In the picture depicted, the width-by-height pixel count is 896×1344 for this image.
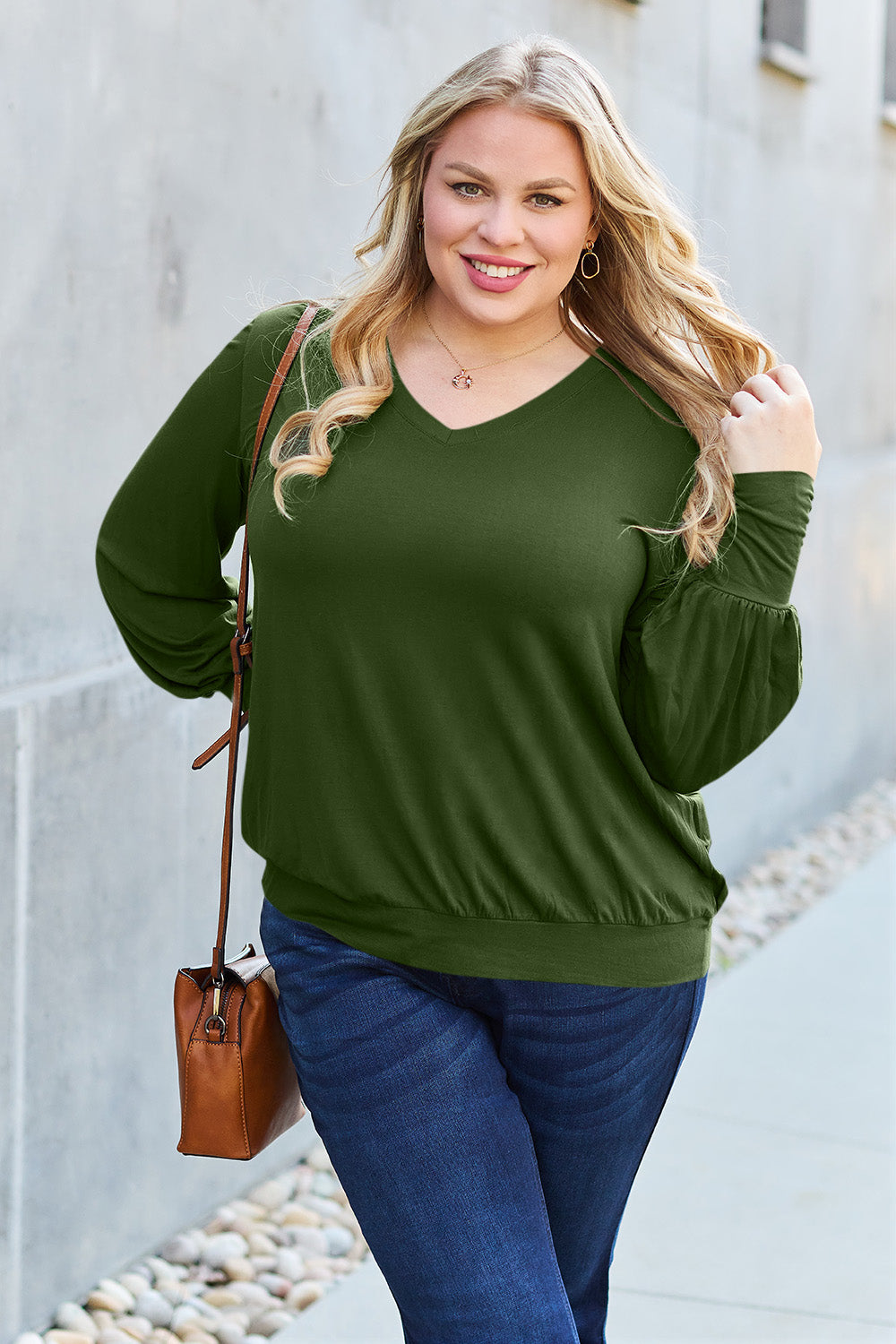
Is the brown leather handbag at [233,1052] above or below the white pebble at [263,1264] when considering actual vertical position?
above

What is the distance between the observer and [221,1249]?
3373mm

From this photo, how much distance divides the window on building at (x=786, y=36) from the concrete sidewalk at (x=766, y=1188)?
11.4 feet

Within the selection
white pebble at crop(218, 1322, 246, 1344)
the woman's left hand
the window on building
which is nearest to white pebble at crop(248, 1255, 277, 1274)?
white pebble at crop(218, 1322, 246, 1344)

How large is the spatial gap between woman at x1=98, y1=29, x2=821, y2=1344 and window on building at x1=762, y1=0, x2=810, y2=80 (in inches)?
183

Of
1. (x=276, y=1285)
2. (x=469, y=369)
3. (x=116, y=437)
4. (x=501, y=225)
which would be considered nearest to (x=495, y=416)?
(x=469, y=369)

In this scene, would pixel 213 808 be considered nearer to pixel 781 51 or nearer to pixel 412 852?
pixel 412 852

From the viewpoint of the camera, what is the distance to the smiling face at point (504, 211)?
6.15 ft

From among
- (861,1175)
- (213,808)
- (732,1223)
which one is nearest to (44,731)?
(213,808)

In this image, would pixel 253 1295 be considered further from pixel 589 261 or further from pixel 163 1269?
pixel 589 261

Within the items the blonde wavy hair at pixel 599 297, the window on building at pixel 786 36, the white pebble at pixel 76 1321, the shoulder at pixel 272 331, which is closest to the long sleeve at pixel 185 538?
the shoulder at pixel 272 331

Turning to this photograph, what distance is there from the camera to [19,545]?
2.80m

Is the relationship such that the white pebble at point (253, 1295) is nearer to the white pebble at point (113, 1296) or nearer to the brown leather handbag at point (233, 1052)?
the white pebble at point (113, 1296)

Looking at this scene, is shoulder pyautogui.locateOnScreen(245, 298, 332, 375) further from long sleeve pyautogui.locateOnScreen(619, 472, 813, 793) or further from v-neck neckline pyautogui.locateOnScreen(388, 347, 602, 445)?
long sleeve pyautogui.locateOnScreen(619, 472, 813, 793)

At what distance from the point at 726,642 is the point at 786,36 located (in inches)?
209
